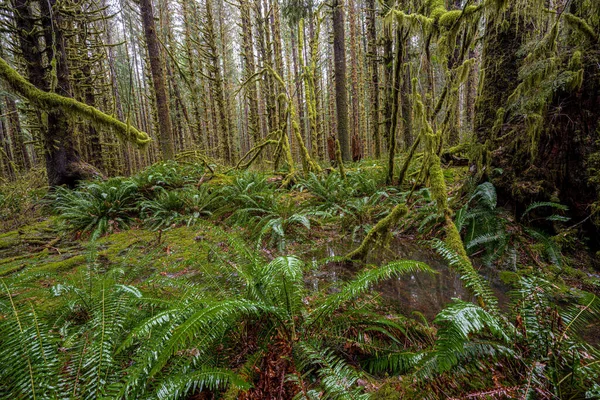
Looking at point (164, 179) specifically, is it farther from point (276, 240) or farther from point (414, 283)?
point (414, 283)

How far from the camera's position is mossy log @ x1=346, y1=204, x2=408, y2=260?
239 centimetres

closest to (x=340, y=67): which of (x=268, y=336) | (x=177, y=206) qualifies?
(x=177, y=206)

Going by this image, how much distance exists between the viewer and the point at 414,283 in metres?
2.31

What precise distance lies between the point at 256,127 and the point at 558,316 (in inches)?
501

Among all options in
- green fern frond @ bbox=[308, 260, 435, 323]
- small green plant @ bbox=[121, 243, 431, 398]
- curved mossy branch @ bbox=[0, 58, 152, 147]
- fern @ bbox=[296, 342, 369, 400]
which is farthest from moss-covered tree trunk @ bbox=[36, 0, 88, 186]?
fern @ bbox=[296, 342, 369, 400]

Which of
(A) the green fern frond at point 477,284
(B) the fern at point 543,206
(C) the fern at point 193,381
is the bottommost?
(C) the fern at point 193,381

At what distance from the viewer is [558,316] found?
1.18 metres

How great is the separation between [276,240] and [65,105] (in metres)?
3.27

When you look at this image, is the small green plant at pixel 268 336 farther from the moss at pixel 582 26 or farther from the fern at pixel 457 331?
the moss at pixel 582 26

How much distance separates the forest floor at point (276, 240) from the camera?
2.11 meters

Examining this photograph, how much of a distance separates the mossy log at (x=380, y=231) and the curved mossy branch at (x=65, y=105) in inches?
134

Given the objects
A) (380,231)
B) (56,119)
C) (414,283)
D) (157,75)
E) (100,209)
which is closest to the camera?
(414,283)

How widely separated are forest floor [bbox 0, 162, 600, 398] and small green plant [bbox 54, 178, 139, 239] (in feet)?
0.08

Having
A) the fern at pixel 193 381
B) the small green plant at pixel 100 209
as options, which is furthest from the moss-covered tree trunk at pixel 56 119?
the fern at pixel 193 381
